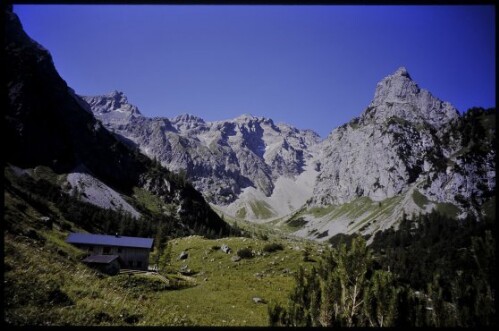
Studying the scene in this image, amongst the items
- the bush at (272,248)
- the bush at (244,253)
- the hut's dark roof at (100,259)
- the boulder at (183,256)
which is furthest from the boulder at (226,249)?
the hut's dark roof at (100,259)

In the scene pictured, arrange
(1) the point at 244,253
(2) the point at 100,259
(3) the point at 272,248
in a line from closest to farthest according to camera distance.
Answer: (2) the point at 100,259 < (1) the point at 244,253 < (3) the point at 272,248

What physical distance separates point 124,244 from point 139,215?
245 feet

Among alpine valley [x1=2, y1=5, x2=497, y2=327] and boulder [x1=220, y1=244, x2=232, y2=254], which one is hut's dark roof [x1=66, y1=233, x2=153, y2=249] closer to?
alpine valley [x1=2, y1=5, x2=497, y2=327]

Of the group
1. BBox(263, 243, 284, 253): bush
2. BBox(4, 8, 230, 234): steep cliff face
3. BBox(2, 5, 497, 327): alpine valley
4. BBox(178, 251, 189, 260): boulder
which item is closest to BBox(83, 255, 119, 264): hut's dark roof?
BBox(2, 5, 497, 327): alpine valley

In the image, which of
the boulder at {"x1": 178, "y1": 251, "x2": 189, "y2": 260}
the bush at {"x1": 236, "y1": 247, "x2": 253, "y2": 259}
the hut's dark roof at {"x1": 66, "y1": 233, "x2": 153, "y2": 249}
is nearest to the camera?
the hut's dark roof at {"x1": 66, "y1": 233, "x2": 153, "y2": 249}

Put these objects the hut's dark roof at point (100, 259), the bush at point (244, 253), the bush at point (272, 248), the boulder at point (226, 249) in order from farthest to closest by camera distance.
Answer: the boulder at point (226, 249) < the bush at point (272, 248) < the bush at point (244, 253) < the hut's dark roof at point (100, 259)

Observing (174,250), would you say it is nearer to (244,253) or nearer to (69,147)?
(244,253)

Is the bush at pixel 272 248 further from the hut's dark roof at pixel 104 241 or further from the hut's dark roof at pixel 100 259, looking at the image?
the hut's dark roof at pixel 100 259

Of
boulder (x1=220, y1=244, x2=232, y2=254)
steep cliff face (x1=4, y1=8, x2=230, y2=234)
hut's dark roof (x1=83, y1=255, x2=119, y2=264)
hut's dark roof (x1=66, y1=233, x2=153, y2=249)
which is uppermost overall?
steep cliff face (x1=4, y1=8, x2=230, y2=234)

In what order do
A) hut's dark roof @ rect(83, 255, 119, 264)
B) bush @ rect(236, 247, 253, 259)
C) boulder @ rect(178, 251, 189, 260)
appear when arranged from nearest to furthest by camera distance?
hut's dark roof @ rect(83, 255, 119, 264) → bush @ rect(236, 247, 253, 259) → boulder @ rect(178, 251, 189, 260)

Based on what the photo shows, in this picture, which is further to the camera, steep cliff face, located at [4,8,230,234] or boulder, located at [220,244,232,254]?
steep cliff face, located at [4,8,230,234]

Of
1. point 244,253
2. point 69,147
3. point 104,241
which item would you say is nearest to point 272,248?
point 244,253

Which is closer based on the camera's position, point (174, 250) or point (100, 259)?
point (100, 259)
